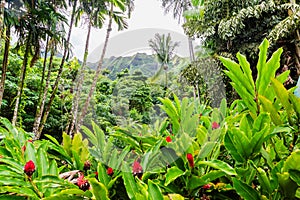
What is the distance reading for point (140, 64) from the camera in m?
0.65

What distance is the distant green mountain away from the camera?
0.63 m

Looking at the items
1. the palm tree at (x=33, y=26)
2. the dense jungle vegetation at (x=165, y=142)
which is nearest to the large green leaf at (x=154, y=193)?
the dense jungle vegetation at (x=165, y=142)

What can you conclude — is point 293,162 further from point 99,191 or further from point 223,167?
point 99,191

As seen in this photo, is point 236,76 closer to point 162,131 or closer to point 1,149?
point 162,131

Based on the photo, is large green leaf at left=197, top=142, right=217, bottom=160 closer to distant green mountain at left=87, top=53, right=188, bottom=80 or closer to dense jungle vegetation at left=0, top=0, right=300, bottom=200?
dense jungle vegetation at left=0, top=0, right=300, bottom=200

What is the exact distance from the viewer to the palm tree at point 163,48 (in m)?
0.62

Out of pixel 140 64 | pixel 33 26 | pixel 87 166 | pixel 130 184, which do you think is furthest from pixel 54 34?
pixel 130 184

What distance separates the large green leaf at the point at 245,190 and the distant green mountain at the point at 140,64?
1.22ft

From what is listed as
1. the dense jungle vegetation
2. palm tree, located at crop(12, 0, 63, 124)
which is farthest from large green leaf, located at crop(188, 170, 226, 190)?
palm tree, located at crop(12, 0, 63, 124)

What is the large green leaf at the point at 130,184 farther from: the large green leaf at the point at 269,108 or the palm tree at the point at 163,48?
the palm tree at the point at 163,48

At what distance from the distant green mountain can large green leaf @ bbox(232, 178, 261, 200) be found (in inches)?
14.6

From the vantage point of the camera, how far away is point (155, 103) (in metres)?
0.59

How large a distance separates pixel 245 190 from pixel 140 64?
1.38 ft

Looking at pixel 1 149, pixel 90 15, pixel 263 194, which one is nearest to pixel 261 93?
pixel 263 194
